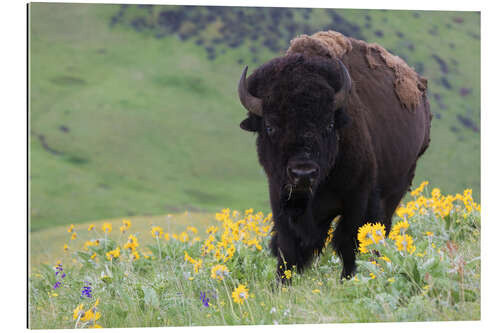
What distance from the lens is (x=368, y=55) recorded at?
6504 mm

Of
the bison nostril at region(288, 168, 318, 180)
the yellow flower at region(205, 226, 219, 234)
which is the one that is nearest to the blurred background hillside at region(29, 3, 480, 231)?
the yellow flower at region(205, 226, 219, 234)

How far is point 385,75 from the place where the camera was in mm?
6617

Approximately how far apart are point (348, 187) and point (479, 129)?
60.7 inches

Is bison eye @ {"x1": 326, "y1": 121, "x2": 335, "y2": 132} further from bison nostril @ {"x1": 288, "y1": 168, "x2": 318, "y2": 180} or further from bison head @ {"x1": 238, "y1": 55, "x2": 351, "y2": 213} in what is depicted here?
bison nostril @ {"x1": 288, "y1": 168, "x2": 318, "y2": 180}

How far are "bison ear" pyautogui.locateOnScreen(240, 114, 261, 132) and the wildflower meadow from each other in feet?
3.23

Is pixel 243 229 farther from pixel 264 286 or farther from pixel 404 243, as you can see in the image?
pixel 404 243

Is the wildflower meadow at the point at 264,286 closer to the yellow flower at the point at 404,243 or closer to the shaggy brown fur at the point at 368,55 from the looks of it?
the yellow flower at the point at 404,243

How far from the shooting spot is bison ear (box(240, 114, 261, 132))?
5.18 metres

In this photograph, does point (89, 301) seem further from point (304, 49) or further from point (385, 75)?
point (385, 75)

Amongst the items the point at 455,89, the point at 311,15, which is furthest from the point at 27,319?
the point at 455,89

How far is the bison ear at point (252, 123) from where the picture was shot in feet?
17.0

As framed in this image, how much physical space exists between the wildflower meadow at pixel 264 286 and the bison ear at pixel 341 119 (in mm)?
825

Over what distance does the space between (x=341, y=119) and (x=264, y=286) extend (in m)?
1.48

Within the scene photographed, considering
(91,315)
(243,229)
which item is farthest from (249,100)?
(91,315)
